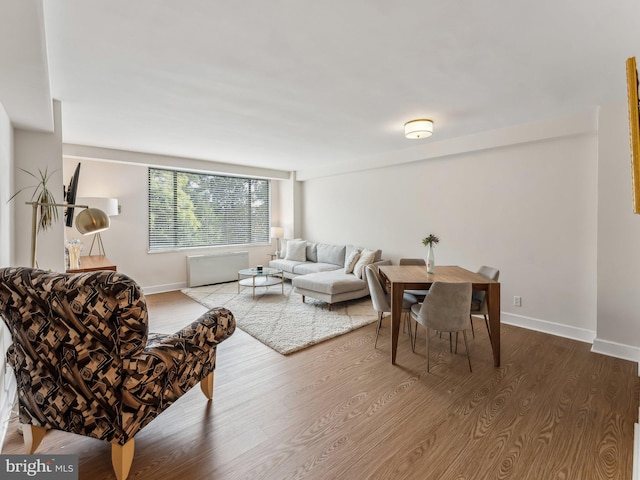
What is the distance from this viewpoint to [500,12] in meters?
1.62

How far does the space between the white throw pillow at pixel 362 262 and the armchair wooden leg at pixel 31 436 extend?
3.86 meters

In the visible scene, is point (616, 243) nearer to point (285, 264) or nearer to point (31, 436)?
point (31, 436)

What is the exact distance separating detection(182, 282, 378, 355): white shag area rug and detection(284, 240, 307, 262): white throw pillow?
35.2 inches

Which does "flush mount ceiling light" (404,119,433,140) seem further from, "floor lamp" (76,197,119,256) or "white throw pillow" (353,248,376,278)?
"floor lamp" (76,197,119,256)

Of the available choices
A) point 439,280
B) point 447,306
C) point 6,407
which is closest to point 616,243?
point 439,280

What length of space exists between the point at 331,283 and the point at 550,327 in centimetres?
270

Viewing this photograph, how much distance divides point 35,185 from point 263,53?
2451mm

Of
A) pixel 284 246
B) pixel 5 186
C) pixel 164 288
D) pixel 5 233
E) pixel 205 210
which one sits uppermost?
pixel 205 210

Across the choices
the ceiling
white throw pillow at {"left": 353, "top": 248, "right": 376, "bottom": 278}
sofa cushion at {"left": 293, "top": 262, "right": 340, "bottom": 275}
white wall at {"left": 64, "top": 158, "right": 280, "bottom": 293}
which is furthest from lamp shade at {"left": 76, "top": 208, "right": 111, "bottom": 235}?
sofa cushion at {"left": 293, "top": 262, "right": 340, "bottom": 275}

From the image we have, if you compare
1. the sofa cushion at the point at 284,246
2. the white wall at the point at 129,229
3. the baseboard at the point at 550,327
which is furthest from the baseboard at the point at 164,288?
the baseboard at the point at 550,327

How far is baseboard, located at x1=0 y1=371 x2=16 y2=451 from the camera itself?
179 centimetres

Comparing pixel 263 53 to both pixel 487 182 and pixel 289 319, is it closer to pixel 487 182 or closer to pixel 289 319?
pixel 289 319

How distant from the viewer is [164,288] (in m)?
5.60

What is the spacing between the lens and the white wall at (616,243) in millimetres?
2777
